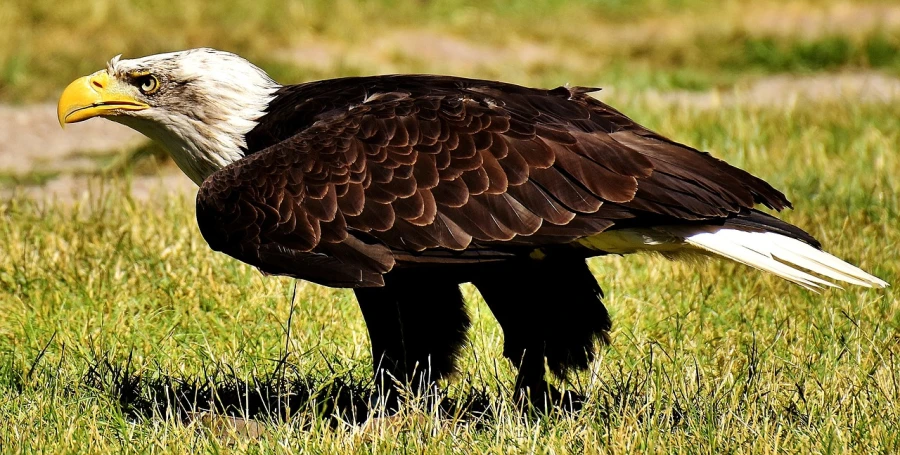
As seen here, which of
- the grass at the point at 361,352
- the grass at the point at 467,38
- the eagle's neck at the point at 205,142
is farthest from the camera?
the grass at the point at 467,38

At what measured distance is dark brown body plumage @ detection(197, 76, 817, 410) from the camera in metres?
3.86

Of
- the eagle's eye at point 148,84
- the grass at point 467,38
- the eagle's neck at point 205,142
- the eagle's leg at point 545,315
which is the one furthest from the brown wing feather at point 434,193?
the grass at point 467,38

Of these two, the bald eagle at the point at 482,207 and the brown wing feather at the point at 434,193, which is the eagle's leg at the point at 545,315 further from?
the brown wing feather at the point at 434,193

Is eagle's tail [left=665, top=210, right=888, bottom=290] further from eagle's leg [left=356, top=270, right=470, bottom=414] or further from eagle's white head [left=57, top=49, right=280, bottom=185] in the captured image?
eagle's white head [left=57, top=49, right=280, bottom=185]

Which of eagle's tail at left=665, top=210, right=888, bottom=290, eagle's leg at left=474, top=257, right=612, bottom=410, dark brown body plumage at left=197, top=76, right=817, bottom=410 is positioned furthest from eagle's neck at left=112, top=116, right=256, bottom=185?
eagle's tail at left=665, top=210, right=888, bottom=290

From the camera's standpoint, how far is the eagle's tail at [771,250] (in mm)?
3844

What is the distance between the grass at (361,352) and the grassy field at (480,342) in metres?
0.01

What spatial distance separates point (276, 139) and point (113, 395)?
0.97m

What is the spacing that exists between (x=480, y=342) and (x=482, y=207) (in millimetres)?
1154

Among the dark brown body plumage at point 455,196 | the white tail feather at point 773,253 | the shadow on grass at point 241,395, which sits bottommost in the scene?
the shadow on grass at point 241,395

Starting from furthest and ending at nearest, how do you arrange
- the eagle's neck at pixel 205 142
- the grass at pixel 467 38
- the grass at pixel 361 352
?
the grass at pixel 467 38, the eagle's neck at pixel 205 142, the grass at pixel 361 352

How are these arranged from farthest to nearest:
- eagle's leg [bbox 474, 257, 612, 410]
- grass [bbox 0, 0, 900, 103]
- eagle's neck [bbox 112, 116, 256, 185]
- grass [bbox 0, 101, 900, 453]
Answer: grass [bbox 0, 0, 900, 103]
eagle's neck [bbox 112, 116, 256, 185]
eagle's leg [bbox 474, 257, 612, 410]
grass [bbox 0, 101, 900, 453]

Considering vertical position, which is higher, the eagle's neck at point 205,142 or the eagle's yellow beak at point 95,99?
the eagle's yellow beak at point 95,99

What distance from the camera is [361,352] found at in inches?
193
